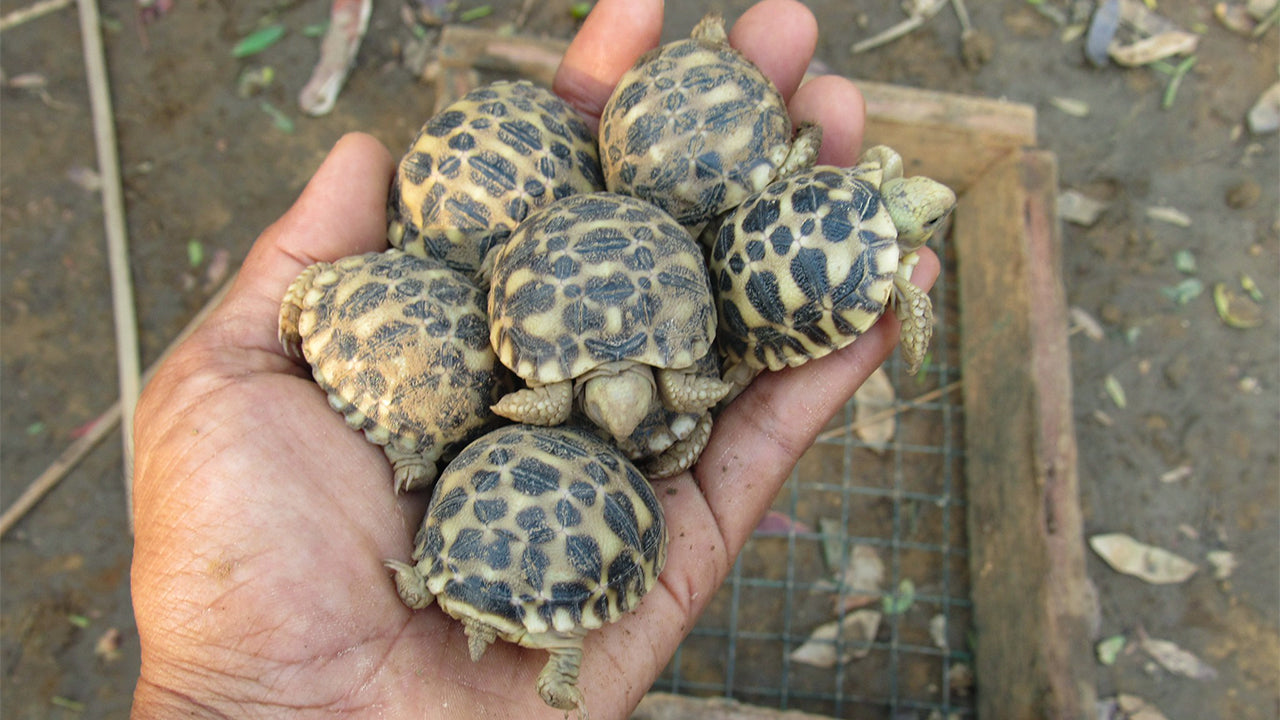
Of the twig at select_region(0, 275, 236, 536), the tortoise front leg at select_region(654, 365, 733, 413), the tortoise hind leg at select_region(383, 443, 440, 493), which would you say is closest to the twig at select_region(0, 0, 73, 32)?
the twig at select_region(0, 275, 236, 536)

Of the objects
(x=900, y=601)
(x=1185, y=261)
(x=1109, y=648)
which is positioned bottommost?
(x=1109, y=648)

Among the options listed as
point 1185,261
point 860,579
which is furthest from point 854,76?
point 860,579

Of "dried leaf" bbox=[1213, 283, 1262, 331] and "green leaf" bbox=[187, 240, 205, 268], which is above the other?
"green leaf" bbox=[187, 240, 205, 268]

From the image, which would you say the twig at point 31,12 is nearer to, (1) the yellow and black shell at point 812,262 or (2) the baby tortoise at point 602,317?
(2) the baby tortoise at point 602,317

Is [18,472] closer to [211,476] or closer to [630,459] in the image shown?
[211,476]

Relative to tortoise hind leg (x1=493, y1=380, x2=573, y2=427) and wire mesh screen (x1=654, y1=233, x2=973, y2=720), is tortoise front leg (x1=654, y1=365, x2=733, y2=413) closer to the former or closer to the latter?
tortoise hind leg (x1=493, y1=380, x2=573, y2=427)

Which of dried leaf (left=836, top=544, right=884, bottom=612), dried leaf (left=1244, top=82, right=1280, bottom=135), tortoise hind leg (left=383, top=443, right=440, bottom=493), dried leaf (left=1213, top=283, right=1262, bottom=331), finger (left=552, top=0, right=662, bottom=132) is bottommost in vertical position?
dried leaf (left=836, top=544, right=884, bottom=612)

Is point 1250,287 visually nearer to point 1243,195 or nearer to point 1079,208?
point 1243,195
